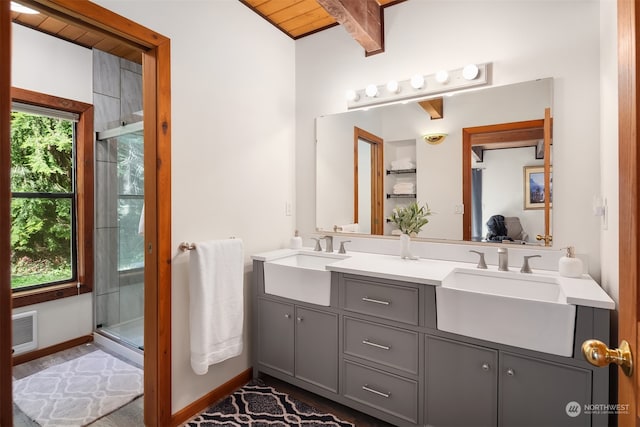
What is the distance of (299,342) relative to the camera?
203cm

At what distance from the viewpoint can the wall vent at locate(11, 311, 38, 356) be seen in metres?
2.43

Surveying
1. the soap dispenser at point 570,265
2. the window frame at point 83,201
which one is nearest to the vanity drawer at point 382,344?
the soap dispenser at point 570,265

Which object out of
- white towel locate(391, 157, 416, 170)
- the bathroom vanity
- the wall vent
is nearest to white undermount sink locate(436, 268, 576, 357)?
the bathroom vanity

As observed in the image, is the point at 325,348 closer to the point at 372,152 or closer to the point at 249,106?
the point at 372,152

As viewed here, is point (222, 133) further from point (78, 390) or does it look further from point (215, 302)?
point (78, 390)

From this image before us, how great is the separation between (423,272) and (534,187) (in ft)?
2.60

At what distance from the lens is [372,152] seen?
2.37 meters

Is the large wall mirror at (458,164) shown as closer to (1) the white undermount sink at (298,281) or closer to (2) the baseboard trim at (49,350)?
(1) the white undermount sink at (298,281)

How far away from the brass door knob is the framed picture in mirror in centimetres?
131

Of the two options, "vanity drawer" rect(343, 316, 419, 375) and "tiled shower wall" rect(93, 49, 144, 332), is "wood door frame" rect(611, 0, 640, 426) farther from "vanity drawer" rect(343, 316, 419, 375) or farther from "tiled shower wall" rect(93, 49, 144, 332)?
"tiled shower wall" rect(93, 49, 144, 332)

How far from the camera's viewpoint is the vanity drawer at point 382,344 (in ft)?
5.39

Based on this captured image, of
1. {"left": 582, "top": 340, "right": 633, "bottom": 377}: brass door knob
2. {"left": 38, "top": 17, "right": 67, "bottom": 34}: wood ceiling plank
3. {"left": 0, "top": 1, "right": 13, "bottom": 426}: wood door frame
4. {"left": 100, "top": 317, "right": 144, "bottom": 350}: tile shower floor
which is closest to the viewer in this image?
{"left": 0, "top": 1, "right": 13, "bottom": 426}: wood door frame

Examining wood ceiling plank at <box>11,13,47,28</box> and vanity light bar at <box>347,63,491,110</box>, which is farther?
wood ceiling plank at <box>11,13,47,28</box>

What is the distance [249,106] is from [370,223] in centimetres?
119
